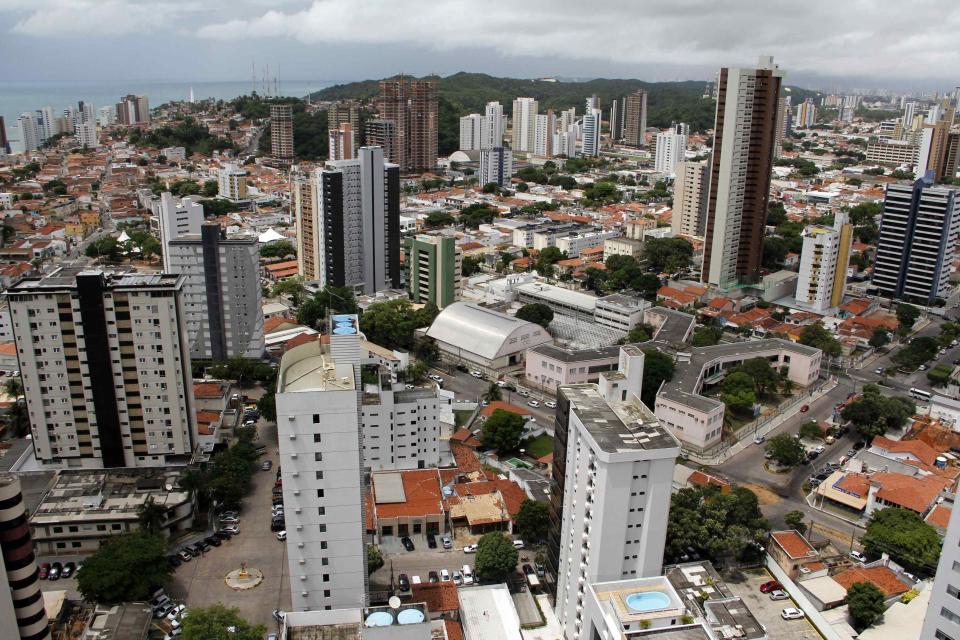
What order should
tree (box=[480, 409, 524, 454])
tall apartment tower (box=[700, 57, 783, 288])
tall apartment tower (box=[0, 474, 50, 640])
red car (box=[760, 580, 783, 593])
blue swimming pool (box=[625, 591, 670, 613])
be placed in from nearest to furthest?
tall apartment tower (box=[0, 474, 50, 640]) → blue swimming pool (box=[625, 591, 670, 613]) → red car (box=[760, 580, 783, 593]) → tree (box=[480, 409, 524, 454]) → tall apartment tower (box=[700, 57, 783, 288])

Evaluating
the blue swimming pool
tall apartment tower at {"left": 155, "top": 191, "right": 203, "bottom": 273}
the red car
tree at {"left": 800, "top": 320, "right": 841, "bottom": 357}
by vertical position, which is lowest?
the red car

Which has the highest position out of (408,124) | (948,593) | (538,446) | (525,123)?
(408,124)

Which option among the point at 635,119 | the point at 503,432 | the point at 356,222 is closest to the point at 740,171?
the point at 356,222

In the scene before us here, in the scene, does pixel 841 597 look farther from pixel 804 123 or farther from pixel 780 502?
pixel 804 123

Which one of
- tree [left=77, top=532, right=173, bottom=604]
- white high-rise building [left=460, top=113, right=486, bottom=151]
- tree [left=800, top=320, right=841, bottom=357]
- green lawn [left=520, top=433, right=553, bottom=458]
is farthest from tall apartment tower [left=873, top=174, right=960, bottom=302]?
white high-rise building [left=460, top=113, right=486, bottom=151]

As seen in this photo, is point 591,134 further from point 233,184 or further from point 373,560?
point 373,560

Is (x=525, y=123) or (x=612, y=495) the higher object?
(x=525, y=123)

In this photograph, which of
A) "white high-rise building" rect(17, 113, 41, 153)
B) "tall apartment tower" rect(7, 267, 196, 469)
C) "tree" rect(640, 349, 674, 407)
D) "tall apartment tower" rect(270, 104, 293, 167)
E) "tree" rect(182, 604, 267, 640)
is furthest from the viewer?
"white high-rise building" rect(17, 113, 41, 153)

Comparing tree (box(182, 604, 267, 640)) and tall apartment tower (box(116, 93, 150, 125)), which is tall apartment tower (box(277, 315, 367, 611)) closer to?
tree (box(182, 604, 267, 640))
